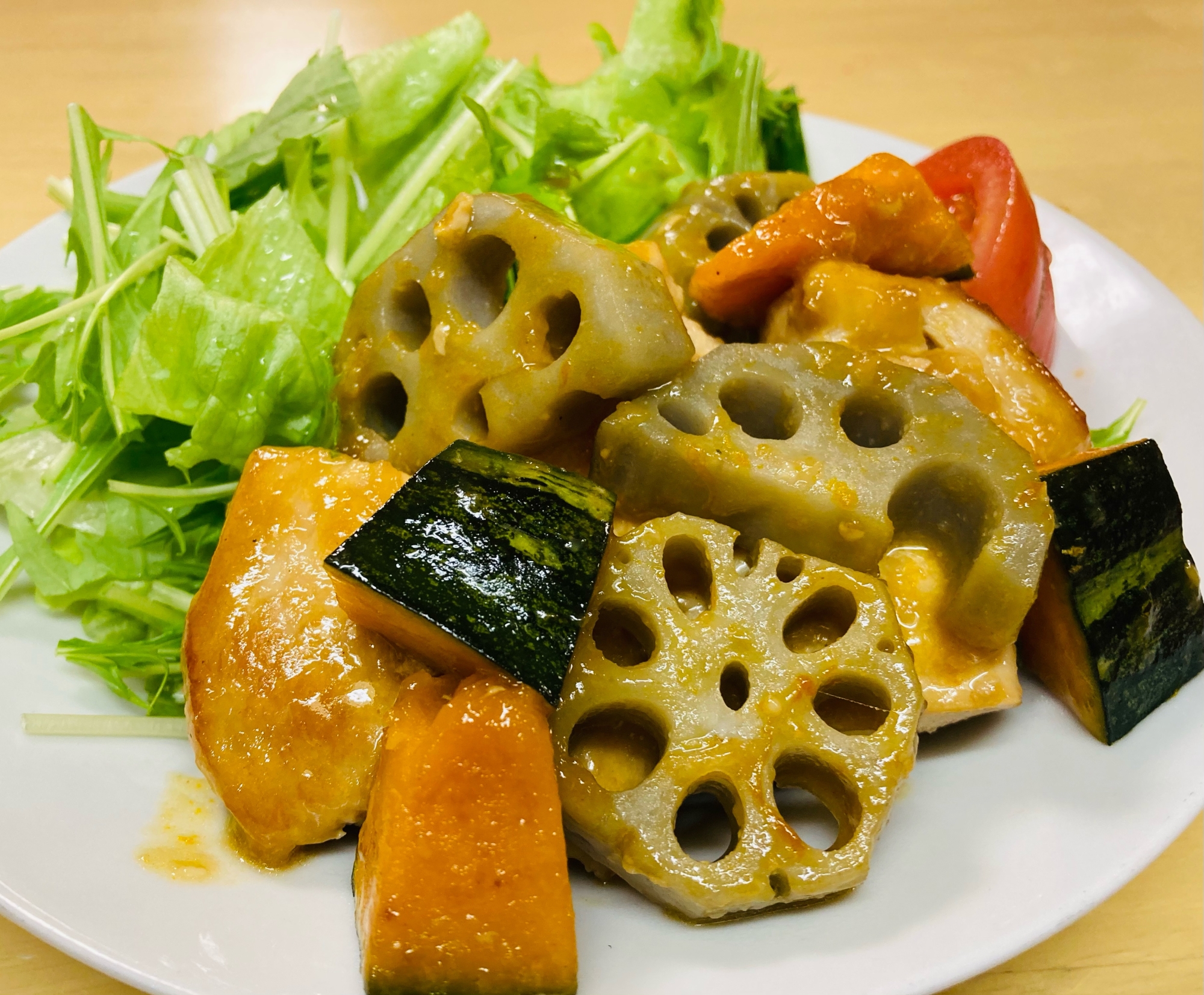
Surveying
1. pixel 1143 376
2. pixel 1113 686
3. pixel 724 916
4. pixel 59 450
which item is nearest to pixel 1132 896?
pixel 1113 686

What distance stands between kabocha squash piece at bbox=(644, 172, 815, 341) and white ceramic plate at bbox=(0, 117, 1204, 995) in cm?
117

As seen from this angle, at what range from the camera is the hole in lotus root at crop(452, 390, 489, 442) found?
1.68m

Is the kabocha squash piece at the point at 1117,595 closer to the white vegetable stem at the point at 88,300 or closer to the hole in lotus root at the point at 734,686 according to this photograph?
the hole in lotus root at the point at 734,686

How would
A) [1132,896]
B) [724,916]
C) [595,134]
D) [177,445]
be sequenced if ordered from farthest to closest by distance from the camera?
[595,134] < [177,445] < [1132,896] < [724,916]

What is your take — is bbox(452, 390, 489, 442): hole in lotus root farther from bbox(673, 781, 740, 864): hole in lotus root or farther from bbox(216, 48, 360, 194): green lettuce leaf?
bbox(216, 48, 360, 194): green lettuce leaf

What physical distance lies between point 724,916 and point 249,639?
81 centimetres

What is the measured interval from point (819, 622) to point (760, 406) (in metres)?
0.39

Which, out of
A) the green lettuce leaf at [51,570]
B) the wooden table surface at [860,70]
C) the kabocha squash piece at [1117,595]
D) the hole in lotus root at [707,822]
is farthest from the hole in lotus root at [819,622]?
the wooden table surface at [860,70]

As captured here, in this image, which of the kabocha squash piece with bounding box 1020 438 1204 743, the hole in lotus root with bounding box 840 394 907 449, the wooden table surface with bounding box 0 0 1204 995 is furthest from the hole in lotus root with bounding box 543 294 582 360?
the wooden table surface with bounding box 0 0 1204 995

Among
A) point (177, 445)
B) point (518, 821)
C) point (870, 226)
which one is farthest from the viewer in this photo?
point (177, 445)

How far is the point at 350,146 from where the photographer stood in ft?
8.24

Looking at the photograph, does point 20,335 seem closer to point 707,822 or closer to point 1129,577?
point 707,822

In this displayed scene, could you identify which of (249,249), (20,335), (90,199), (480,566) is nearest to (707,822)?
(480,566)

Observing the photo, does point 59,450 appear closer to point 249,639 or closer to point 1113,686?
point 249,639
